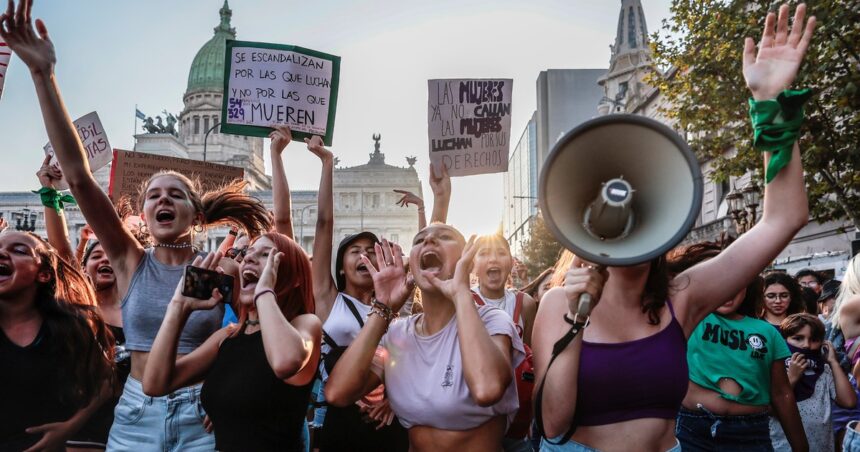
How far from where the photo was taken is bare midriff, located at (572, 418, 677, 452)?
94.8 inches

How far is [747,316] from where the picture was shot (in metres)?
3.84

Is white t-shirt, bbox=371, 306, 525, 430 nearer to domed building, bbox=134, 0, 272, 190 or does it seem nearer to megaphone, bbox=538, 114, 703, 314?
megaphone, bbox=538, 114, 703, 314

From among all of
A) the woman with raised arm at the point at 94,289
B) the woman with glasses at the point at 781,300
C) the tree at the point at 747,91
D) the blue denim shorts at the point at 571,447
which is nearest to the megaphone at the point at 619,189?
the blue denim shorts at the point at 571,447

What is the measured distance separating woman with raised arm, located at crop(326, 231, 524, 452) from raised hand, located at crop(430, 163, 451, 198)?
5.77 feet

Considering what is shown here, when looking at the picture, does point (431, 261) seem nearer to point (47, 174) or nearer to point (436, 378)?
point (436, 378)

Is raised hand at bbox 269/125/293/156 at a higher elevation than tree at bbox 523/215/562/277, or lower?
higher

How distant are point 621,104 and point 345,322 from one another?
47857 mm

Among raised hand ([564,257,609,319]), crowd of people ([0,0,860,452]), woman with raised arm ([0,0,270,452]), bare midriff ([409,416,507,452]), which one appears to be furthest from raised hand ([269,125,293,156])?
raised hand ([564,257,609,319])

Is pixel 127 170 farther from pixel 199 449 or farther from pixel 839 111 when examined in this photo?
pixel 839 111

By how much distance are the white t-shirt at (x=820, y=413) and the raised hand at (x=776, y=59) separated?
3.20m

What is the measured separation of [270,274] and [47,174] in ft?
8.13

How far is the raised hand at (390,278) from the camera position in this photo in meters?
3.04

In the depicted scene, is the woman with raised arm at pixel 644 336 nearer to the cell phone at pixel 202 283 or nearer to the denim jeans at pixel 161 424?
the cell phone at pixel 202 283

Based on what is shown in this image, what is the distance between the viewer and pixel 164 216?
12.4ft
